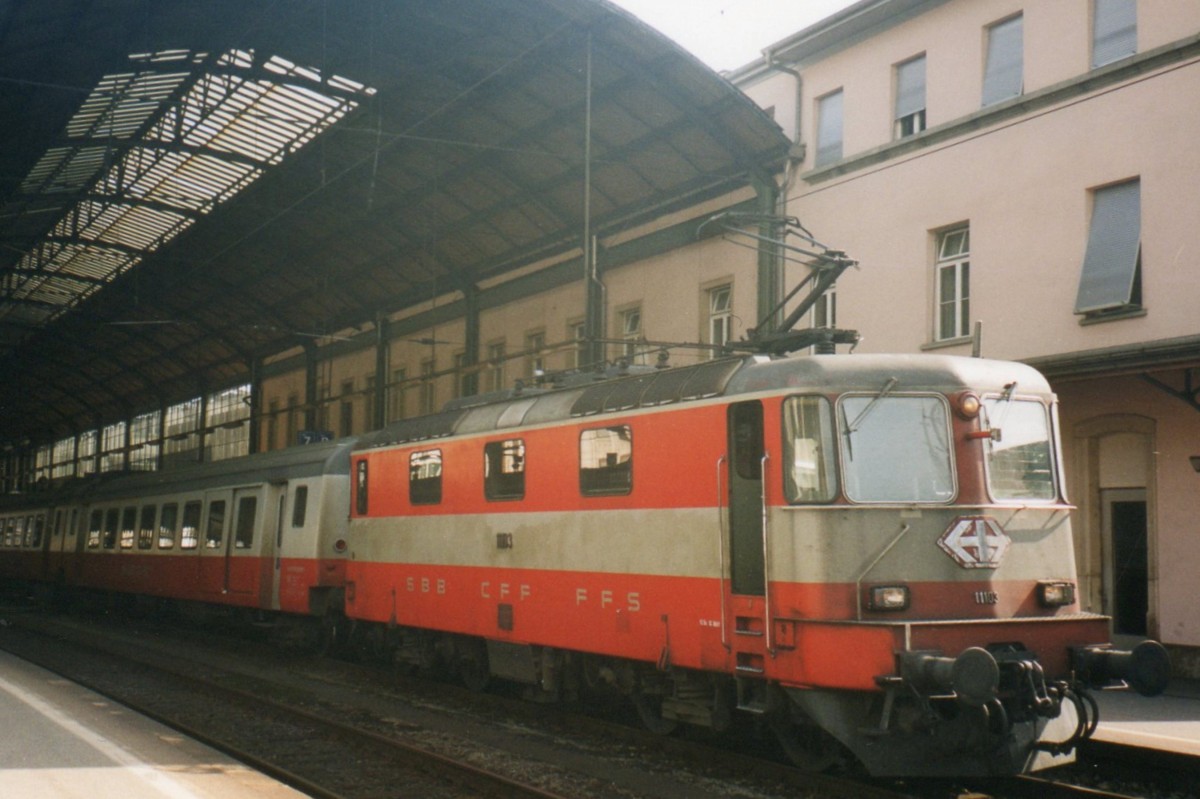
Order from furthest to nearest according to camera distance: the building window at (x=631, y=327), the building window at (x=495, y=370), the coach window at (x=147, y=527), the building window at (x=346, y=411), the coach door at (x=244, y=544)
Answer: the building window at (x=346, y=411) < the building window at (x=495, y=370) < the building window at (x=631, y=327) < the coach window at (x=147, y=527) < the coach door at (x=244, y=544)

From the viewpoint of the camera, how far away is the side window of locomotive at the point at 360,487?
16453mm

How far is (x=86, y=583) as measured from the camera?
98.7ft

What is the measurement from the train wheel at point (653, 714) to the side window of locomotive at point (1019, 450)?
368cm

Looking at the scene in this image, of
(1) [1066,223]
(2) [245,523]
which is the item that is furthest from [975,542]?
(2) [245,523]

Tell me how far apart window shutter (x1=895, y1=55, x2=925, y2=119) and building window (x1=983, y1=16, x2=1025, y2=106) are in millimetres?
1288

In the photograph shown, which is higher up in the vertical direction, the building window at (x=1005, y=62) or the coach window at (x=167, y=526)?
the building window at (x=1005, y=62)

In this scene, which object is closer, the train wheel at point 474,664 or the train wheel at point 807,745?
the train wheel at point 807,745

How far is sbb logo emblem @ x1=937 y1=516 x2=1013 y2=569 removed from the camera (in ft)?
29.6

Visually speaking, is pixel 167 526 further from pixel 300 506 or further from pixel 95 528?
pixel 300 506

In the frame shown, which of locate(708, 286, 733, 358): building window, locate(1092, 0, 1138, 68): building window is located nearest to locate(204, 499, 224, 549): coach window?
locate(708, 286, 733, 358): building window

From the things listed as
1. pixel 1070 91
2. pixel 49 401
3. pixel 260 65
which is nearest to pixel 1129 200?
pixel 1070 91

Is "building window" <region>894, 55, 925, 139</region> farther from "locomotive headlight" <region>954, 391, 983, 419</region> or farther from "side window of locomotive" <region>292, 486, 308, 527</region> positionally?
"locomotive headlight" <region>954, 391, 983, 419</region>

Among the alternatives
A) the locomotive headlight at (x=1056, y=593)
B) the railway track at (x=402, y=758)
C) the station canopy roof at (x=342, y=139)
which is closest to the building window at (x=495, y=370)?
the station canopy roof at (x=342, y=139)

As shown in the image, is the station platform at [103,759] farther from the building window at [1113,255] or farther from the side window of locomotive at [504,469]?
the building window at [1113,255]
